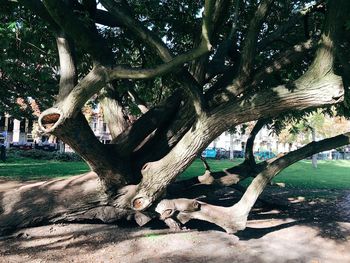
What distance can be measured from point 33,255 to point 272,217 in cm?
615

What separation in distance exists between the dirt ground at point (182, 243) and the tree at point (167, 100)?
14.5 inches

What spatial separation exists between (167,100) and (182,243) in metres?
3.26

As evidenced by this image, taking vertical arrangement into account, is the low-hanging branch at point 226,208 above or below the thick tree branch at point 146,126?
below

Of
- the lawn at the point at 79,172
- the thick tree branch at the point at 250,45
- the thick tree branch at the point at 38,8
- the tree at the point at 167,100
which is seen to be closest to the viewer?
the tree at the point at 167,100

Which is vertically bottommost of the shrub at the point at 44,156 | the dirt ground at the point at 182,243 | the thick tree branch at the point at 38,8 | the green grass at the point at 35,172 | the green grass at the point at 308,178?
the dirt ground at the point at 182,243

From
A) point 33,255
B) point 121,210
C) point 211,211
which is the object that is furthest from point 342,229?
point 33,255

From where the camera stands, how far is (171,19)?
10.1 metres

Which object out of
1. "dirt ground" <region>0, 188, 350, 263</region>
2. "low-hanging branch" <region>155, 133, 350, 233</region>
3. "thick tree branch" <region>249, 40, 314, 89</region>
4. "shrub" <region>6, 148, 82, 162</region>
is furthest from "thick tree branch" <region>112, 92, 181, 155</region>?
"shrub" <region>6, 148, 82, 162</region>

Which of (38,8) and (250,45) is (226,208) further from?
(38,8)

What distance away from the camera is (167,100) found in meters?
8.62

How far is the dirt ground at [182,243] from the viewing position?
665 cm

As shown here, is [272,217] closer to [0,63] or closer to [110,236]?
[110,236]

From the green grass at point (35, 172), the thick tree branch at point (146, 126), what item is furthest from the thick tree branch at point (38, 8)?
the green grass at point (35, 172)

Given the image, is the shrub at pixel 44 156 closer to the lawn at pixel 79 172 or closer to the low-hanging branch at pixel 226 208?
the lawn at pixel 79 172
